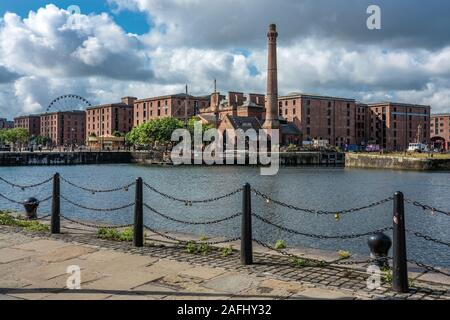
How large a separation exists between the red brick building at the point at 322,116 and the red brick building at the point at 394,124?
11.5 metres

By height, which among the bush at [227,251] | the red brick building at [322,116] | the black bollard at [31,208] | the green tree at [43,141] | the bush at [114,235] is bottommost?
the bush at [227,251]

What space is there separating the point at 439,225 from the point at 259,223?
876 centimetres

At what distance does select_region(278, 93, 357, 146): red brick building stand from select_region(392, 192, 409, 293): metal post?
111944mm

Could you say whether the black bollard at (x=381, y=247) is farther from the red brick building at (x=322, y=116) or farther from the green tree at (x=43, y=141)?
the green tree at (x=43, y=141)

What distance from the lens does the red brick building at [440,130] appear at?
160875 mm

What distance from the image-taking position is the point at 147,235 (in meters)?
12.1

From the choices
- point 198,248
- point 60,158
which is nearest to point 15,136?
point 60,158

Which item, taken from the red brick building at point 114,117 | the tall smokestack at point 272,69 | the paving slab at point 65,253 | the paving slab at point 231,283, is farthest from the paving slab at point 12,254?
the red brick building at point 114,117

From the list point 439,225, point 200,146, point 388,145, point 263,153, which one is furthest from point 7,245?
point 388,145

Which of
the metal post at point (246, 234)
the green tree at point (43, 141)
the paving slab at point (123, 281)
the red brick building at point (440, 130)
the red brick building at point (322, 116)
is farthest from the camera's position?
the green tree at point (43, 141)

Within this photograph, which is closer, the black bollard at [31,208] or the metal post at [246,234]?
Result: the metal post at [246,234]

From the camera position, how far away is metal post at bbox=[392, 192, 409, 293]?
7.20 metres

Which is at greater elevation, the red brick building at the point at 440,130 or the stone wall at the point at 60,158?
the red brick building at the point at 440,130
